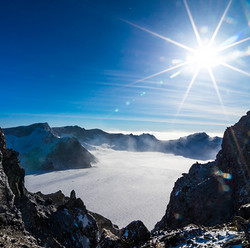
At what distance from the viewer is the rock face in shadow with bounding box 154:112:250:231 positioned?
1491 centimetres

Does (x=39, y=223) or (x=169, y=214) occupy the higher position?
(x=39, y=223)

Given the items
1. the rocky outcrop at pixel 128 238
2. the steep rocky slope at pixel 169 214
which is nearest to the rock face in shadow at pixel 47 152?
the steep rocky slope at pixel 169 214

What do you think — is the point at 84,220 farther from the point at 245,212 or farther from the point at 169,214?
the point at 245,212

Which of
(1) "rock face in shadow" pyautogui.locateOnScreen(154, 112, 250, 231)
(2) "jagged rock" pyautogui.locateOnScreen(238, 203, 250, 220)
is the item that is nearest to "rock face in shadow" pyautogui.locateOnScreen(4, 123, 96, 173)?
(1) "rock face in shadow" pyautogui.locateOnScreen(154, 112, 250, 231)

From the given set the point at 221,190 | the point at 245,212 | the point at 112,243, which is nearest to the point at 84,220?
the point at 112,243

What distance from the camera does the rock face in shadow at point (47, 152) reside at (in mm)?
83750

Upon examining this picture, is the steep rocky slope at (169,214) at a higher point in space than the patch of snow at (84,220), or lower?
higher

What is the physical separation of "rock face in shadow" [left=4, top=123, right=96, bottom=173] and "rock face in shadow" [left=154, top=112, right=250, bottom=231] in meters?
77.0

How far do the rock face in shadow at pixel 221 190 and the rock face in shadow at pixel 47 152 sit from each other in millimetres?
76976

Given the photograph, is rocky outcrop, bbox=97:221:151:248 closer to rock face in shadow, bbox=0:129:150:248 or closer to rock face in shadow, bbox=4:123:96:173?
rock face in shadow, bbox=0:129:150:248

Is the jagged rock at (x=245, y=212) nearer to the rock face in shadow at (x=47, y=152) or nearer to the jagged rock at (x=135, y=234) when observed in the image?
the jagged rock at (x=135, y=234)

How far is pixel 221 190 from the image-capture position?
16.2 meters

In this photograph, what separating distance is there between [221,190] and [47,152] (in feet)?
289

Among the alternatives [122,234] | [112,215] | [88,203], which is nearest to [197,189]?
[122,234]
